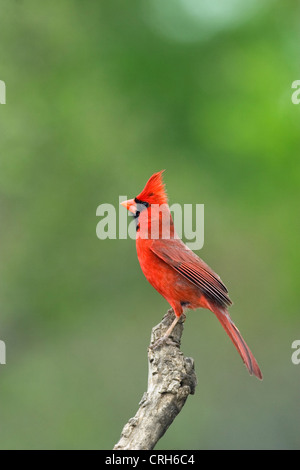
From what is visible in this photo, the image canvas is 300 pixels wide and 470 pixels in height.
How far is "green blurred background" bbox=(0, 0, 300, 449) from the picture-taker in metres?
4.90

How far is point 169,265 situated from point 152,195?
35cm

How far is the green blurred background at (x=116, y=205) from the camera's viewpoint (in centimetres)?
490

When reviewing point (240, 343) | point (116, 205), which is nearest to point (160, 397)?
point (240, 343)

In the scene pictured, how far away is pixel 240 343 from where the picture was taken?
2891 mm

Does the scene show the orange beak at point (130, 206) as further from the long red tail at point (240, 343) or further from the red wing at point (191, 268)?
the long red tail at point (240, 343)

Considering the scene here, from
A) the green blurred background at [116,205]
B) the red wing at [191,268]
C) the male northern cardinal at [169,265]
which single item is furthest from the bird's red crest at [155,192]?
the green blurred background at [116,205]

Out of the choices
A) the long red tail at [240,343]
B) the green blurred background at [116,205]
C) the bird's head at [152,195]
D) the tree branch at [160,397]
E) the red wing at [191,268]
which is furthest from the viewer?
the green blurred background at [116,205]

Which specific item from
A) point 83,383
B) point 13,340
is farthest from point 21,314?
point 83,383

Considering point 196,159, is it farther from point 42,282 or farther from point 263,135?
point 42,282

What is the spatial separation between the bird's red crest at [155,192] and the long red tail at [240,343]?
0.59 meters

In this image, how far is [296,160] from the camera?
14.7 ft

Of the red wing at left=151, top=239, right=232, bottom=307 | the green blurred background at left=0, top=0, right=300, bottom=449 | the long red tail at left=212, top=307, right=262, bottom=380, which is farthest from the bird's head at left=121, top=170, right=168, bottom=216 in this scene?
the green blurred background at left=0, top=0, right=300, bottom=449

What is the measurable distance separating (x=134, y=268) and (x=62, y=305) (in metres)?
0.64

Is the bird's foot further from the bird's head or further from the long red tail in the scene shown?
the bird's head
